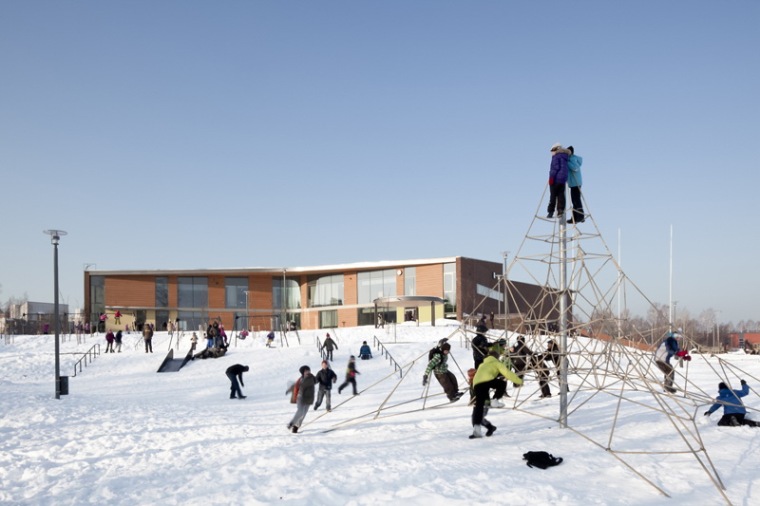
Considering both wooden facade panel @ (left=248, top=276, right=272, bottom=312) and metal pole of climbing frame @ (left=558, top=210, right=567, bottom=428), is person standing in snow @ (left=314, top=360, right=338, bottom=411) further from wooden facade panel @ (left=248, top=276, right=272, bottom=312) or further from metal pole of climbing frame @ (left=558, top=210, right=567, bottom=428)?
wooden facade panel @ (left=248, top=276, right=272, bottom=312)

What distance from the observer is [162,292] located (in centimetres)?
5712

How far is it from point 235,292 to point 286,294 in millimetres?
5249

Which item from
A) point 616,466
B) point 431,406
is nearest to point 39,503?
point 616,466

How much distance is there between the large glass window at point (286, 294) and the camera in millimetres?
60938

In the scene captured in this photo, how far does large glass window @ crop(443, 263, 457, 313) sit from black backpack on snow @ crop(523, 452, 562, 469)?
139 ft

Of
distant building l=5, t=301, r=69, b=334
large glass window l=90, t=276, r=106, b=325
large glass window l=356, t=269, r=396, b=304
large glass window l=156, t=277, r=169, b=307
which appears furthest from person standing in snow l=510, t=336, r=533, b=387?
large glass window l=90, t=276, r=106, b=325

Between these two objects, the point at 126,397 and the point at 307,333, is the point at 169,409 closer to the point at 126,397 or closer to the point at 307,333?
the point at 126,397

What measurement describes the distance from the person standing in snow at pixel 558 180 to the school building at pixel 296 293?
38.9m

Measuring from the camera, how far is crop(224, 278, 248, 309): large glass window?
59.2 m

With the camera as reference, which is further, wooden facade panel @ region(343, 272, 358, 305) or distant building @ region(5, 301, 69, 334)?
wooden facade panel @ region(343, 272, 358, 305)

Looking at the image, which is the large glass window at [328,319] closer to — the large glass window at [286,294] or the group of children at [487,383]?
the large glass window at [286,294]

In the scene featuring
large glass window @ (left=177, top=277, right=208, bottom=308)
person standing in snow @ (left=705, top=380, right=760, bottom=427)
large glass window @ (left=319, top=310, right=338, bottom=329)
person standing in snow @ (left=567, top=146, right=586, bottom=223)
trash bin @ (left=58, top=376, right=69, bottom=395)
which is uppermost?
person standing in snow @ (left=567, top=146, right=586, bottom=223)

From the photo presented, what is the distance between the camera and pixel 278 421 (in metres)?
12.6

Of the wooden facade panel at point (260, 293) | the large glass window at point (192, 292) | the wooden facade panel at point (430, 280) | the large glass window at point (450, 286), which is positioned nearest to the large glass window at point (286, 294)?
the wooden facade panel at point (260, 293)
